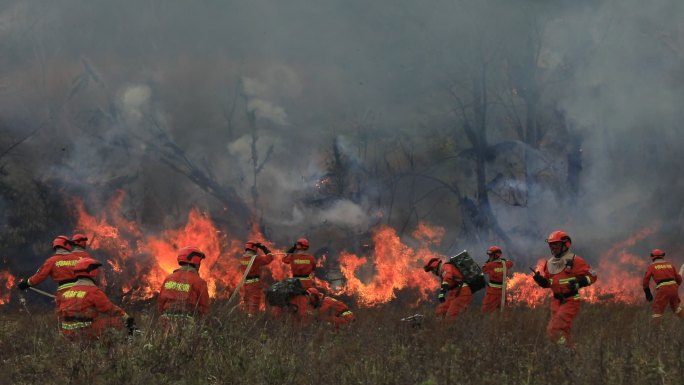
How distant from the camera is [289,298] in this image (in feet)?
28.8

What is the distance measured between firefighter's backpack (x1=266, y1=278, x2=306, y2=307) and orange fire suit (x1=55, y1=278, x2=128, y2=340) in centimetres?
312

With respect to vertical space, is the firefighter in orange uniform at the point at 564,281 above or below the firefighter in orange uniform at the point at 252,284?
below

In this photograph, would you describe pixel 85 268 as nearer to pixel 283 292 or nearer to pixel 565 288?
pixel 283 292

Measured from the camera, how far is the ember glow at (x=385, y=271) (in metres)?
15.5

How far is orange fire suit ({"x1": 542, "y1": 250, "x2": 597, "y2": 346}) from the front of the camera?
7.02 meters

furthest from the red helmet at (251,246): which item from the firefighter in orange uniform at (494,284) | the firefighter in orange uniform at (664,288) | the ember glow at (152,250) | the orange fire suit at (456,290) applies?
the firefighter in orange uniform at (664,288)

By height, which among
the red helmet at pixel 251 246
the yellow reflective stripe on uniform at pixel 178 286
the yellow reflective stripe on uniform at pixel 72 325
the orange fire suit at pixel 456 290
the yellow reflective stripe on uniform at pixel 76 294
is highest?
the red helmet at pixel 251 246

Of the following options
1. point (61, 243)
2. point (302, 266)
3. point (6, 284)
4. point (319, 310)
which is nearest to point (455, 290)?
point (319, 310)

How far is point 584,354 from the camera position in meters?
4.66

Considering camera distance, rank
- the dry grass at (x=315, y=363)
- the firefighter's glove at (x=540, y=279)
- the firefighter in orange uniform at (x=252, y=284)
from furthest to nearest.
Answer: the firefighter in orange uniform at (x=252, y=284), the firefighter's glove at (x=540, y=279), the dry grass at (x=315, y=363)

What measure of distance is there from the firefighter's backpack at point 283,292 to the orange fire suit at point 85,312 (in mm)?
3122

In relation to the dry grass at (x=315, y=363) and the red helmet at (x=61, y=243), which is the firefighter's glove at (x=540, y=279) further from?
the red helmet at (x=61, y=243)

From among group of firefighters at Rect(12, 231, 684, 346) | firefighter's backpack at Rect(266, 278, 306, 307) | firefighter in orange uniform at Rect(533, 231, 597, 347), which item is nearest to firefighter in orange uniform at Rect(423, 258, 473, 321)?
group of firefighters at Rect(12, 231, 684, 346)

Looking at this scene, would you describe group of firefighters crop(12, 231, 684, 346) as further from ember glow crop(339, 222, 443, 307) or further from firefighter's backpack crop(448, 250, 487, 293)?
ember glow crop(339, 222, 443, 307)
